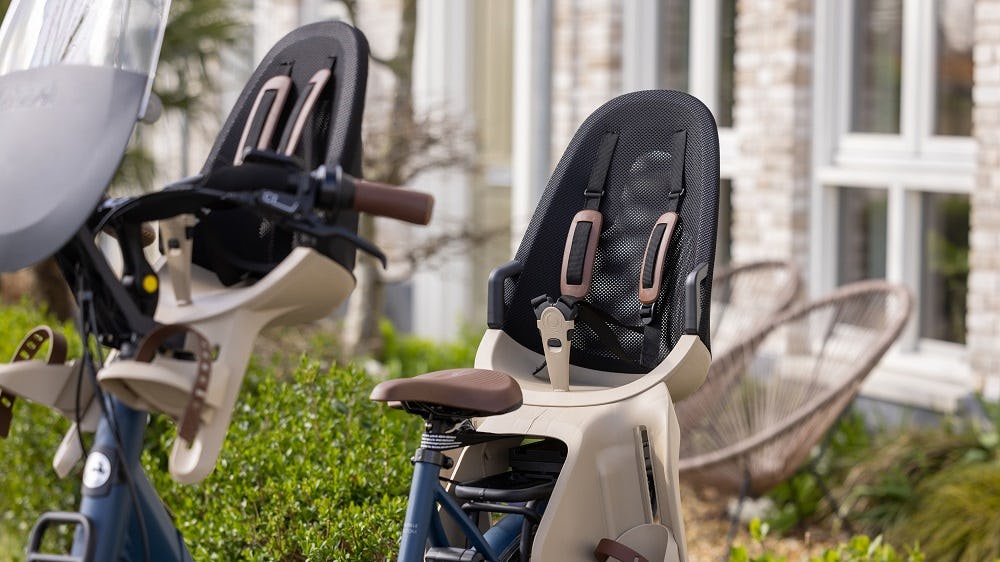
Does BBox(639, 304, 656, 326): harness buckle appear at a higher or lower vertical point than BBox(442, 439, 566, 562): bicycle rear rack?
higher

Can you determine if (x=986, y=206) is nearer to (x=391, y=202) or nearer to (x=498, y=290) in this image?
(x=498, y=290)

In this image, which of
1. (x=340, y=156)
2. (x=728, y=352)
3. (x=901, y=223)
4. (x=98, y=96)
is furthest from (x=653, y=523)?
(x=901, y=223)

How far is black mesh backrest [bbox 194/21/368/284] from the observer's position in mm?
2518

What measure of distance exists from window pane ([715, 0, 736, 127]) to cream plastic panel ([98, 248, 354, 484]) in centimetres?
514

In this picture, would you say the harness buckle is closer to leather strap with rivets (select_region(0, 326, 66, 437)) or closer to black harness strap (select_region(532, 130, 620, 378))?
black harness strap (select_region(532, 130, 620, 378))

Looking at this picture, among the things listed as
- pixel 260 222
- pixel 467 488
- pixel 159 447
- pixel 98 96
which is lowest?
pixel 159 447

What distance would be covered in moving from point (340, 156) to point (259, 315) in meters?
0.35

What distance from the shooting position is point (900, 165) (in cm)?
614

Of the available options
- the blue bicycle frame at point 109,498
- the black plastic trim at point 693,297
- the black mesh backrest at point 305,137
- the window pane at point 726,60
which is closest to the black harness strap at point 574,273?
the black plastic trim at point 693,297

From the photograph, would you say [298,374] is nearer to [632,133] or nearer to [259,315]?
[632,133]

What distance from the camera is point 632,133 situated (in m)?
3.34

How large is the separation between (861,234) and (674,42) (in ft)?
5.80

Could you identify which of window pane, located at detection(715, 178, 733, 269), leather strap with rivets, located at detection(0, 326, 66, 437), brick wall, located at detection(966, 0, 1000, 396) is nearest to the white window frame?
brick wall, located at detection(966, 0, 1000, 396)

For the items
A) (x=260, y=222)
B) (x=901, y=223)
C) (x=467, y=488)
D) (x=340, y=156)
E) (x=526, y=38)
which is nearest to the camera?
(x=340, y=156)
